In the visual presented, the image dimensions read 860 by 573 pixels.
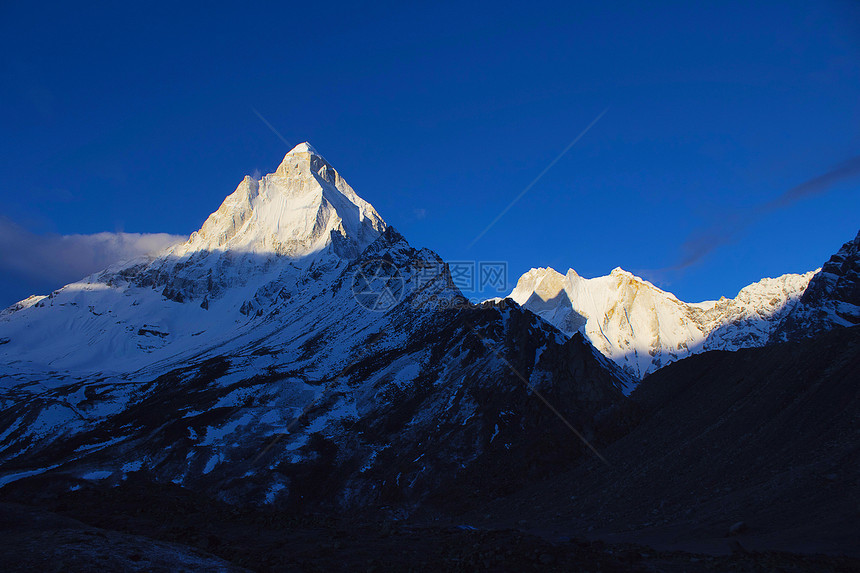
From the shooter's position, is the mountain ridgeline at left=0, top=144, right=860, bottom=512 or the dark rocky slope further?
the mountain ridgeline at left=0, top=144, right=860, bottom=512

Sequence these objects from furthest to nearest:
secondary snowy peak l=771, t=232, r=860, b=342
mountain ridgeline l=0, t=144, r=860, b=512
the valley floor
Answer: secondary snowy peak l=771, t=232, r=860, b=342 < mountain ridgeline l=0, t=144, r=860, b=512 < the valley floor

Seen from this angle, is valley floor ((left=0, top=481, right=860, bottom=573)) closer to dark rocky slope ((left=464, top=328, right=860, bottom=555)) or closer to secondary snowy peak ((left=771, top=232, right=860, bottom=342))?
dark rocky slope ((left=464, top=328, right=860, bottom=555))

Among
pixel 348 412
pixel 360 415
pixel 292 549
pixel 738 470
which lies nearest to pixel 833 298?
pixel 360 415

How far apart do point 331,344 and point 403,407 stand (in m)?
51.4

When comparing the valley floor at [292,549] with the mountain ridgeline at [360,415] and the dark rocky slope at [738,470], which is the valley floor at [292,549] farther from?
the mountain ridgeline at [360,415]

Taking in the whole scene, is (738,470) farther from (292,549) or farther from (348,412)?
(348,412)

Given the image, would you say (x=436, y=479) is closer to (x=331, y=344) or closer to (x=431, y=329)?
(x=431, y=329)

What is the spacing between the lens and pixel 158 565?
17250 mm

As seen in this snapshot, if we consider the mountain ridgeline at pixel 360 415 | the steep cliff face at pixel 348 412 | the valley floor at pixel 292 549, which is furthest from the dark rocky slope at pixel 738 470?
the steep cliff face at pixel 348 412

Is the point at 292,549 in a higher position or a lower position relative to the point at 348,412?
lower

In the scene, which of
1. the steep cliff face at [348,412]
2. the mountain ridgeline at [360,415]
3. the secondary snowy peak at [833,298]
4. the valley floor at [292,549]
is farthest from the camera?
the secondary snowy peak at [833,298]

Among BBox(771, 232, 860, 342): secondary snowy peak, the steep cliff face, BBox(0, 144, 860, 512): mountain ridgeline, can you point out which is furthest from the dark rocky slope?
BBox(771, 232, 860, 342): secondary snowy peak

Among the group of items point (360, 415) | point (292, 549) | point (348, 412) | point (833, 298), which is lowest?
point (292, 549)

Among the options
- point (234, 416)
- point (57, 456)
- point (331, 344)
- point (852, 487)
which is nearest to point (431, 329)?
point (331, 344)
